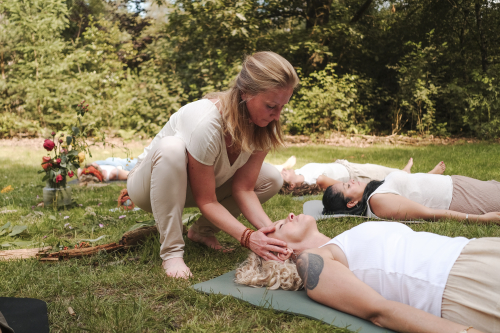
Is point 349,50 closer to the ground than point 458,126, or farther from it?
farther from it

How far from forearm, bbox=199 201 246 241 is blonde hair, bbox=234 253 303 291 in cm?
17

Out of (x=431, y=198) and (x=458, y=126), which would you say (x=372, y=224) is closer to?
(x=431, y=198)

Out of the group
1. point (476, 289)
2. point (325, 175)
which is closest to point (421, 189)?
point (325, 175)

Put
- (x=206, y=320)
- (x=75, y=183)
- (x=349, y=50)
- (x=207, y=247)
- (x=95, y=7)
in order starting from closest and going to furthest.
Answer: (x=206, y=320), (x=207, y=247), (x=75, y=183), (x=349, y=50), (x=95, y=7)

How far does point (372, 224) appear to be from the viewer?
1.83m

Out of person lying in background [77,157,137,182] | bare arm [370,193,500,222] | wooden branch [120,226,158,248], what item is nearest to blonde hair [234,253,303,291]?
wooden branch [120,226,158,248]

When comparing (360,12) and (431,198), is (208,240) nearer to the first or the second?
(431,198)

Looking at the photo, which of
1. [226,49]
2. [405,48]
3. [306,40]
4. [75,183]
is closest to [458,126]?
[405,48]

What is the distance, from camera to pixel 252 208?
8.27 ft

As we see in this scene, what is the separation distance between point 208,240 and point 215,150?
32.4 inches

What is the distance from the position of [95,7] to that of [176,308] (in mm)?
16285

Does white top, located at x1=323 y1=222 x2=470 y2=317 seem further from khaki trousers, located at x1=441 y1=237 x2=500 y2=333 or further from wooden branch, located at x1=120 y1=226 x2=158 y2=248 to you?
wooden branch, located at x1=120 y1=226 x2=158 y2=248

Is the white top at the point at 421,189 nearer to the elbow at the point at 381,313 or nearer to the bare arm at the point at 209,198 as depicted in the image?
the bare arm at the point at 209,198

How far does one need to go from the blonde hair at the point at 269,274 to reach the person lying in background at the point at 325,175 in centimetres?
265
